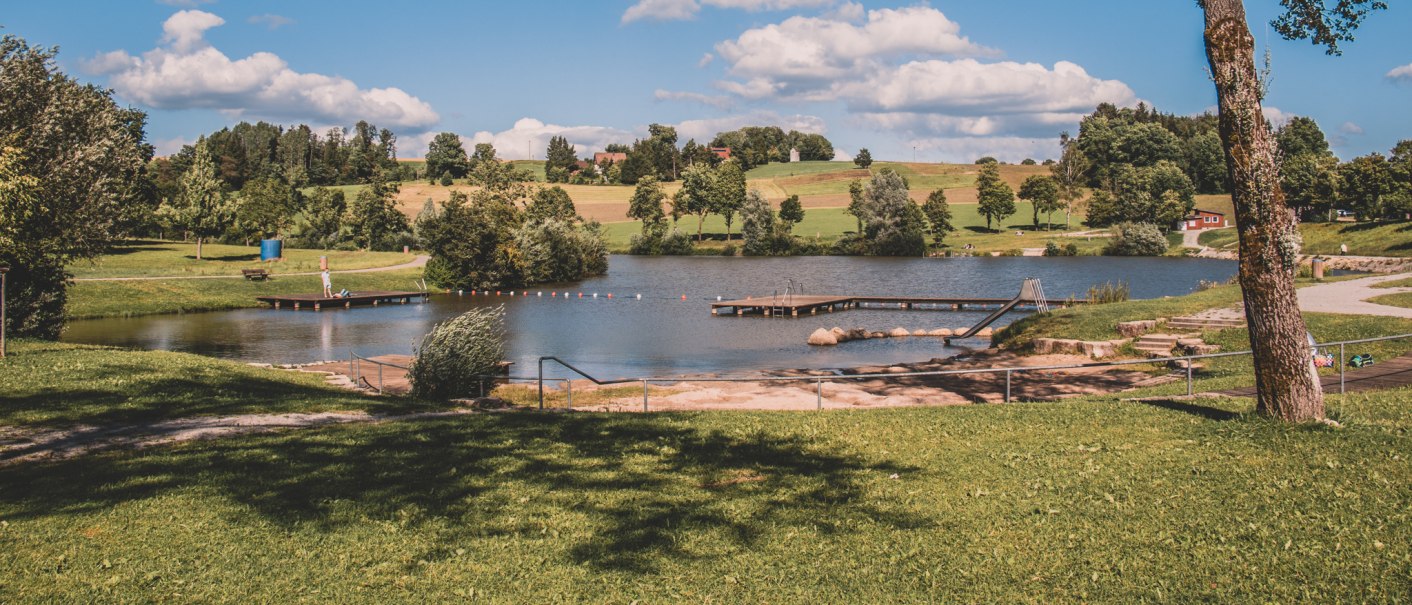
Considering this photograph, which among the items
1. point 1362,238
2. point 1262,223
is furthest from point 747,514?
point 1362,238

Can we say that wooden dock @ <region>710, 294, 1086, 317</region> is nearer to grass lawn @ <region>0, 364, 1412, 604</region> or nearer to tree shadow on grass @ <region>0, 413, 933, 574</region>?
tree shadow on grass @ <region>0, 413, 933, 574</region>

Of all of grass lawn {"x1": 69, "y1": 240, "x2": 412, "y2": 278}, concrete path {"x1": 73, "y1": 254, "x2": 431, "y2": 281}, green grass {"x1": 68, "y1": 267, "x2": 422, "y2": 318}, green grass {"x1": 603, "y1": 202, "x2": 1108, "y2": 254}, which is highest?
green grass {"x1": 603, "y1": 202, "x2": 1108, "y2": 254}

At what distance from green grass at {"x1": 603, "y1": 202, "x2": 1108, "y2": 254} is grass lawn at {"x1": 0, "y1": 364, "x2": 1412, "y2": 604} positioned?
9477 centimetres

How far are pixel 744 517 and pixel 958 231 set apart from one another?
384ft

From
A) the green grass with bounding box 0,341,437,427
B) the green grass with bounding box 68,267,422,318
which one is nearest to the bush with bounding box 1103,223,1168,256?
the green grass with bounding box 68,267,422,318

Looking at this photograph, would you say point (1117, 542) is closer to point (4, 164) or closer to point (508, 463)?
point (508, 463)

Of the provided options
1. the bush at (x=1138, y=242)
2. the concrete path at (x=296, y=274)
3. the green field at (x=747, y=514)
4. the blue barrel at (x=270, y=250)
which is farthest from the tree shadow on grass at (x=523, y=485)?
the bush at (x=1138, y=242)

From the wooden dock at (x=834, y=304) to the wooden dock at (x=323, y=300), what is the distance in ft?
71.1

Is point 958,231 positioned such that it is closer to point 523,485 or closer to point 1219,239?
point 1219,239

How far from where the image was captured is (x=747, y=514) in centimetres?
896

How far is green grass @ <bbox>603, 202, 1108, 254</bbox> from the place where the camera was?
4173 inches

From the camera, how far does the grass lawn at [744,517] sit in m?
7.23

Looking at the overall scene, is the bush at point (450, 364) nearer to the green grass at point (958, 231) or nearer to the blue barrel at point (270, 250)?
the blue barrel at point (270, 250)

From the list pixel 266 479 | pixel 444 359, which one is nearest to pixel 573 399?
pixel 444 359
